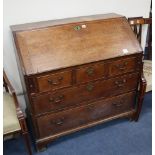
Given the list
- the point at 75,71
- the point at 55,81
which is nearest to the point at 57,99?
the point at 55,81

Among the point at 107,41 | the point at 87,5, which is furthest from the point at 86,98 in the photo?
the point at 87,5

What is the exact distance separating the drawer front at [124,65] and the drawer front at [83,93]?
0.06 metres

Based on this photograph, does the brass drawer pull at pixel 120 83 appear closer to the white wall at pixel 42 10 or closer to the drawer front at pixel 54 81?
the drawer front at pixel 54 81

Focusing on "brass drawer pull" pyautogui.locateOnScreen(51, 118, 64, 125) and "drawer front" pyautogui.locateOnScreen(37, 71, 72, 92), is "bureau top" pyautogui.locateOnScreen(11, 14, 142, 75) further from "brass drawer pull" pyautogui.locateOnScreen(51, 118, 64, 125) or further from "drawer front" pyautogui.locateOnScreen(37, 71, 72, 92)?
"brass drawer pull" pyautogui.locateOnScreen(51, 118, 64, 125)

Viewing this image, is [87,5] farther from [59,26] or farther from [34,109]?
[34,109]

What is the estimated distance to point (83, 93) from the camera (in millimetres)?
1732

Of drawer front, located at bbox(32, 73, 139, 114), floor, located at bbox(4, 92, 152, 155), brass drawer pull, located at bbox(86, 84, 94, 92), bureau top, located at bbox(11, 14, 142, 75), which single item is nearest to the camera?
bureau top, located at bbox(11, 14, 142, 75)

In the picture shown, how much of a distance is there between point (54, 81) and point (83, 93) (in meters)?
0.31

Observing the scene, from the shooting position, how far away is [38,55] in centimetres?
151

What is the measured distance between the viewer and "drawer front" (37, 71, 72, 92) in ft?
4.98

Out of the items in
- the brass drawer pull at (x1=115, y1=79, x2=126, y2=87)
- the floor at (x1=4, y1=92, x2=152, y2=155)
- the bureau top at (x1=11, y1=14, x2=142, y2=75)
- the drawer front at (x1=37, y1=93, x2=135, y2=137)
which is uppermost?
the bureau top at (x1=11, y1=14, x2=142, y2=75)

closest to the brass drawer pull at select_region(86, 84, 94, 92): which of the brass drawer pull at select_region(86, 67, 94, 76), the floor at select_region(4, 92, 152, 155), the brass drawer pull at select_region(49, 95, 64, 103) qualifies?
the brass drawer pull at select_region(86, 67, 94, 76)

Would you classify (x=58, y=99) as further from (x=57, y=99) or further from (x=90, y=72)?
(x=90, y=72)

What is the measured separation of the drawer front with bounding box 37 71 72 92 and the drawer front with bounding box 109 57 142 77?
399 mm
